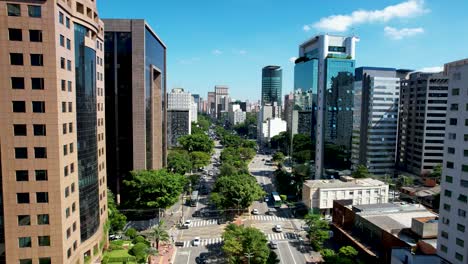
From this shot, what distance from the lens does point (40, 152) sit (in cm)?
3219

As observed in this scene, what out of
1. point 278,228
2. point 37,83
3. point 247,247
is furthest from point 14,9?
point 278,228

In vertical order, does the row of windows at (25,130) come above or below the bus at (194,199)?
above

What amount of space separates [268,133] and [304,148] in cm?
6684

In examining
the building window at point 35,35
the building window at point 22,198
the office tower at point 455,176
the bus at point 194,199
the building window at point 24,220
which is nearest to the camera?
Result: the building window at point 35,35

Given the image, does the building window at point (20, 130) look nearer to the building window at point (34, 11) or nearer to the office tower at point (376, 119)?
the building window at point (34, 11)

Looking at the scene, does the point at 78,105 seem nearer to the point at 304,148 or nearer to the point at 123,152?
the point at 123,152

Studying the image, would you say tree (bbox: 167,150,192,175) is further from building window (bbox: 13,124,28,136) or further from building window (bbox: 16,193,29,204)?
building window (bbox: 13,124,28,136)

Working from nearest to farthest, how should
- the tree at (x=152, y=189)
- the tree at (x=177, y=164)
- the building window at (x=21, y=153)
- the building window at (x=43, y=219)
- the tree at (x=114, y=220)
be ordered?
1. the building window at (x=21, y=153)
2. the building window at (x=43, y=219)
3. the tree at (x=114, y=220)
4. the tree at (x=152, y=189)
5. the tree at (x=177, y=164)

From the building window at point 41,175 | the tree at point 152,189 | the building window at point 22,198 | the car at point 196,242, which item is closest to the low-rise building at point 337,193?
the car at point 196,242

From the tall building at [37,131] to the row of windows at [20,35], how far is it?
0.07 metres

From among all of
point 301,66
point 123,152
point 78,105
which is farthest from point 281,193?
point 301,66

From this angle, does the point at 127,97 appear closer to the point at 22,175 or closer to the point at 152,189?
the point at 152,189

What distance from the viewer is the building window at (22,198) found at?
3198 cm

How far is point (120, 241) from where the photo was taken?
50.8 meters
